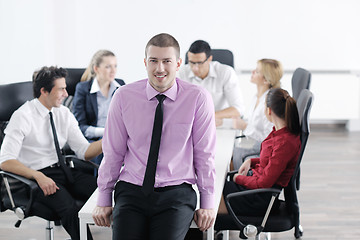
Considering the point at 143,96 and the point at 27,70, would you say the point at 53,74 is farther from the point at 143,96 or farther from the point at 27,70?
the point at 27,70

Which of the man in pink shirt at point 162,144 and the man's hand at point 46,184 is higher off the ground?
the man in pink shirt at point 162,144

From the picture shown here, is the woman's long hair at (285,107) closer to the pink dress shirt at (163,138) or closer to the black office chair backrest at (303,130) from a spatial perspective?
the black office chair backrest at (303,130)

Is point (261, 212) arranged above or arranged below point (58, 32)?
below

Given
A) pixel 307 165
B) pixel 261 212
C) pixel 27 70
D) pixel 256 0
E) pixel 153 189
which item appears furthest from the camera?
pixel 256 0

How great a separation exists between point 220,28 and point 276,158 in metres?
4.20

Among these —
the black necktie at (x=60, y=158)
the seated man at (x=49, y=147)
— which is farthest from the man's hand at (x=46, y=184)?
the black necktie at (x=60, y=158)

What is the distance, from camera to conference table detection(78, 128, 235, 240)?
7.51 ft

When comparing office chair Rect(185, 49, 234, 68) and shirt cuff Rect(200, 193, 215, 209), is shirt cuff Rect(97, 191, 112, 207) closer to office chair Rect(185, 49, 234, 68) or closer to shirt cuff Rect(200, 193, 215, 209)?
shirt cuff Rect(200, 193, 215, 209)

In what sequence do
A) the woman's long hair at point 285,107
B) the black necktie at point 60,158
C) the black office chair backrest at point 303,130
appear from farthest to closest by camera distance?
1. the black necktie at point 60,158
2. the woman's long hair at point 285,107
3. the black office chair backrest at point 303,130

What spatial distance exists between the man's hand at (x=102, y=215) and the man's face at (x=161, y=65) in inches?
23.0

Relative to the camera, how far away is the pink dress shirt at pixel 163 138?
2.30 meters

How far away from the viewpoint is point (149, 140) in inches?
90.7

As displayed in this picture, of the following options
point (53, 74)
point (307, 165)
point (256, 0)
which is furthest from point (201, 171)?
point (256, 0)

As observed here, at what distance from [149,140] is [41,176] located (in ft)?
2.99
